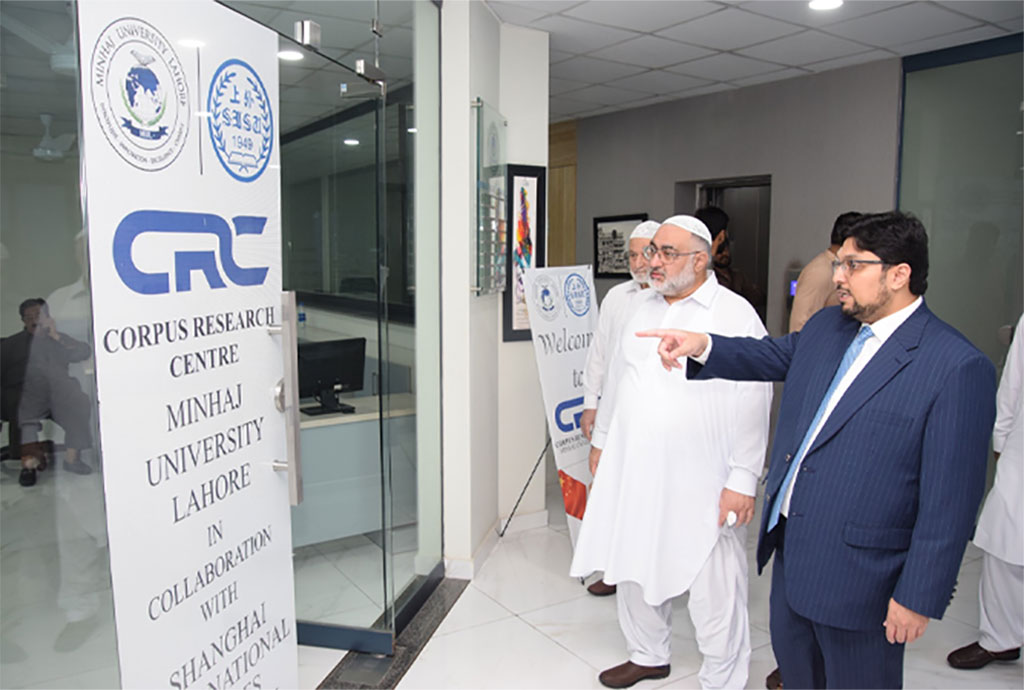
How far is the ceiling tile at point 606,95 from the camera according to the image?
5.64 m

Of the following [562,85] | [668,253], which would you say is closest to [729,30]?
[562,85]

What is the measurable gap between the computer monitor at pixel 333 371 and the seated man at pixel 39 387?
153 cm

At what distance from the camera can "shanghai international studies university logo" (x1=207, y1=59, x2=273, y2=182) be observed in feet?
5.68

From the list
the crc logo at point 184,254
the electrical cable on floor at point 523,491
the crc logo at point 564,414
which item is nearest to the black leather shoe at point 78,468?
the crc logo at point 184,254

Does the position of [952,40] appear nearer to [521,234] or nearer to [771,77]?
[771,77]

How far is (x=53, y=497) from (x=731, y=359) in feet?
5.51

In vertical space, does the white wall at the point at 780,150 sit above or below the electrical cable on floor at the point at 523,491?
above

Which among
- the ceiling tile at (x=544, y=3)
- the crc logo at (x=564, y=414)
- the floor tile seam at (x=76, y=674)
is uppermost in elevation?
the ceiling tile at (x=544, y=3)

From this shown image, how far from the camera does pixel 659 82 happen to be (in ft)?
17.8

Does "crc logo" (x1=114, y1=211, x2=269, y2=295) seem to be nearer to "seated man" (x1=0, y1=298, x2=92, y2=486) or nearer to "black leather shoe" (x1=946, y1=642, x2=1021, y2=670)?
"seated man" (x1=0, y1=298, x2=92, y2=486)

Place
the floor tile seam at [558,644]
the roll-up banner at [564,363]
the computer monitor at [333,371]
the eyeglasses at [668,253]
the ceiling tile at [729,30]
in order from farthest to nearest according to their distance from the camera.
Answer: the ceiling tile at [729,30]
the roll-up banner at [564,363]
the computer monitor at [333,371]
the floor tile seam at [558,644]
the eyeglasses at [668,253]

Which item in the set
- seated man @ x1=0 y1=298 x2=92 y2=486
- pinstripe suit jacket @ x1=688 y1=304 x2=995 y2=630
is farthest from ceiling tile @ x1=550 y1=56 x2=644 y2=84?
seated man @ x1=0 y1=298 x2=92 y2=486

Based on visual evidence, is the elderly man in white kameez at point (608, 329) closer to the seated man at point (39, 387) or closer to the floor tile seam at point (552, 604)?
the floor tile seam at point (552, 604)

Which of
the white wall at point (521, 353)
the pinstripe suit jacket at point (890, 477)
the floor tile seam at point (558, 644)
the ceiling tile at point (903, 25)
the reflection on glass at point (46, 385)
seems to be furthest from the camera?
the white wall at point (521, 353)
